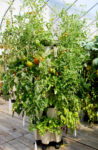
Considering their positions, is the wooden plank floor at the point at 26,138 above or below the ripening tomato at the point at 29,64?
below

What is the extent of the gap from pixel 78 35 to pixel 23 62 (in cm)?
65

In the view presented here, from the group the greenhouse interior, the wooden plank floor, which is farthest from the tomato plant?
the wooden plank floor

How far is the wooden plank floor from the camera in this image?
198 centimetres

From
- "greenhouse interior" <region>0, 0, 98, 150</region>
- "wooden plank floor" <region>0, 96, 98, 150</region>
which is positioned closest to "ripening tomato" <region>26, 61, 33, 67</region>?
"greenhouse interior" <region>0, 0, 98, 150</region>

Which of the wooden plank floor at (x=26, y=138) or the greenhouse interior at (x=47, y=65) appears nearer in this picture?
the greenhouse interior at (x=47, y=65)

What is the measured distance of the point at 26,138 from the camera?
2.22 m

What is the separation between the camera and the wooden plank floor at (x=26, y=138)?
1.98 meters

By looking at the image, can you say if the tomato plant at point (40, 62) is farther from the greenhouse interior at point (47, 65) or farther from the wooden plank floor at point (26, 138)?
the wooden plank floor at point (26, 138)

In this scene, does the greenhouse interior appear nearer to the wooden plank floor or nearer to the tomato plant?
the tomato plant

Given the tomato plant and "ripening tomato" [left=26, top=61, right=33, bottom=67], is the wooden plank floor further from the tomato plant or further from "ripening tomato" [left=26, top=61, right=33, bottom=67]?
"ripening tomato" [left=26, top=61, right=33, bottom=67]

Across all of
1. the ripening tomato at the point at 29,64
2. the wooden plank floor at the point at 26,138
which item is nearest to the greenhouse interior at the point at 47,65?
the ripening tomato at the point at 29,64

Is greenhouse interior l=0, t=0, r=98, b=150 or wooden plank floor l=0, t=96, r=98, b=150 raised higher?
greenhouse interior l=0, t=0, r=98, b=150

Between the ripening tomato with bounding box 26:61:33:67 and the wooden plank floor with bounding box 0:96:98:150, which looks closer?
the ripening tomato with bounding box 26:61:33:67

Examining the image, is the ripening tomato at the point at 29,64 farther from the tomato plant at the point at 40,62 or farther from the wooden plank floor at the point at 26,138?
the wooden plank floor at the point at 26,138
